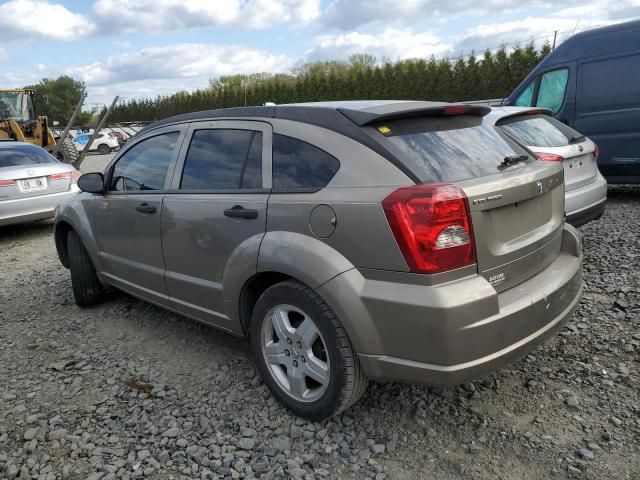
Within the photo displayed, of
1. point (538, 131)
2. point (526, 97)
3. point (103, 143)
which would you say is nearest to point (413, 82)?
point (103, 143)

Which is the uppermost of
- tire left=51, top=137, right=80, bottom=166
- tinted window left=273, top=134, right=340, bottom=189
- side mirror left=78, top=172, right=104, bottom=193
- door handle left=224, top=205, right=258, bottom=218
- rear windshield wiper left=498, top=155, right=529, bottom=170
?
A: tinted window left=273, top=134, right=340, bottom=189

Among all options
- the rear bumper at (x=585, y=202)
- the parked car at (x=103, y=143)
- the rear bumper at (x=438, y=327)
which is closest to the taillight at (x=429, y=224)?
the rear bumper at (x=438, y=327)

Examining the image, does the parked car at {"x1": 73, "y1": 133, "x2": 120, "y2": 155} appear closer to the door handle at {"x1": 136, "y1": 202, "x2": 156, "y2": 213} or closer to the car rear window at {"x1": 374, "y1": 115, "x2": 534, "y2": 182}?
the door handle at {"x1": 136, "y1": 202, "x2": 156, "y2": 213}

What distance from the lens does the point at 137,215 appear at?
3.81 meters

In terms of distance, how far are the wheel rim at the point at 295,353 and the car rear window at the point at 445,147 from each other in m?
0.92

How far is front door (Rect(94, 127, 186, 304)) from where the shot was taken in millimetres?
3660

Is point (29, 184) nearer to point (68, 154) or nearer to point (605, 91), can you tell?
point (605, 91)

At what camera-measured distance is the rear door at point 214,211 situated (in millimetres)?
2949

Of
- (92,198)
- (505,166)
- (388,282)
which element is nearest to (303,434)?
(388,282)

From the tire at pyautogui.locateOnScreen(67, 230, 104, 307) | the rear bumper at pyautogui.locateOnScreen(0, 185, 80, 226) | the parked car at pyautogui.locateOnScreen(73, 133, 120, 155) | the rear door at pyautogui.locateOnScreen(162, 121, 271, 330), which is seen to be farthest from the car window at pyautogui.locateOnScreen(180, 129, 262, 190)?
the parked car at pyautogui.locateOnScreen(73, 133, 120, 155)

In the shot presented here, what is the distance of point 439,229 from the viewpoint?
230cm

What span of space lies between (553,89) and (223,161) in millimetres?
6505

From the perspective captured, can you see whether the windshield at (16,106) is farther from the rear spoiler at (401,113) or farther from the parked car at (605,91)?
the rear spoiler at (401,113)

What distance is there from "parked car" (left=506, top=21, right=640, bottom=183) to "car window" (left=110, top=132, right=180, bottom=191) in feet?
20.5
